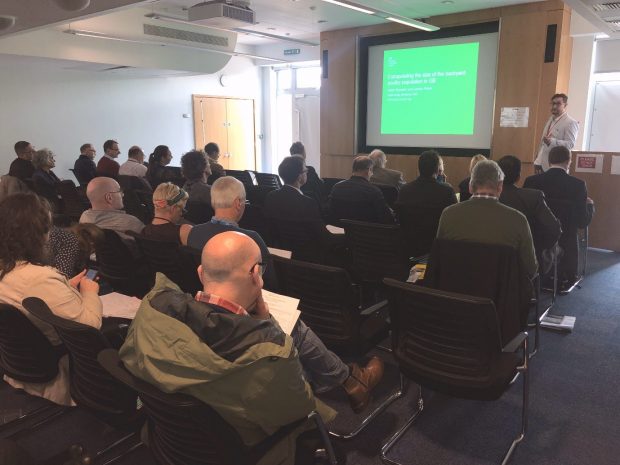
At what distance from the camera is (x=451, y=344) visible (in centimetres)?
209

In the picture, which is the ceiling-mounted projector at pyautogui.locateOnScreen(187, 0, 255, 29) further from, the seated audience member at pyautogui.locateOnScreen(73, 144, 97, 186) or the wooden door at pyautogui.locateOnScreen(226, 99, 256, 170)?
the wooden door at pyautogui.locateOnScreen(226, 99, 256, 170)

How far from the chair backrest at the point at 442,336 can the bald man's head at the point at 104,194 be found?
7.72ft

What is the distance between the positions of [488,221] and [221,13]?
456 centimetres

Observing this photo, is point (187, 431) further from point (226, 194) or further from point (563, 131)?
point (563, 131)

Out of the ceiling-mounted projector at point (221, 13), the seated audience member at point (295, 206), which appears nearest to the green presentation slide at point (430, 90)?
the ceiling-mounted projector at point (221, 13)

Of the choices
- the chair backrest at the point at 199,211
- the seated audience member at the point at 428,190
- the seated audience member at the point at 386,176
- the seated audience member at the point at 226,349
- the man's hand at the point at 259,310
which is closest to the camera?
the seated audience member at the point at 226,349

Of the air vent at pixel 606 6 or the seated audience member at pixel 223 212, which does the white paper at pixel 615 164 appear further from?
the seated audience member at pixel 223 212

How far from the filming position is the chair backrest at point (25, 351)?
82.2 inches

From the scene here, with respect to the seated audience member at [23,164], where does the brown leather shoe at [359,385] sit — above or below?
below

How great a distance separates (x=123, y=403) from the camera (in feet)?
6.35

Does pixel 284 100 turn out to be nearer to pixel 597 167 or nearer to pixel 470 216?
pixel 597 167

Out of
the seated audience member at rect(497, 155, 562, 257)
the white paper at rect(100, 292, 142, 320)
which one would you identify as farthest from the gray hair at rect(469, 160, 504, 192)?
the white paper at rect(100, 292, 142, 320)

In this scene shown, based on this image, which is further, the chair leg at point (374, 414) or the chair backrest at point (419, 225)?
the chair backrest at point (419, 225)

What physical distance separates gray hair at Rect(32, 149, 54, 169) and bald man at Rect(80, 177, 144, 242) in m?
3.64
